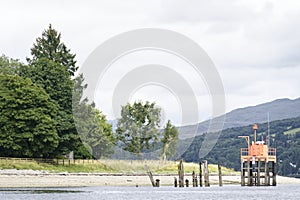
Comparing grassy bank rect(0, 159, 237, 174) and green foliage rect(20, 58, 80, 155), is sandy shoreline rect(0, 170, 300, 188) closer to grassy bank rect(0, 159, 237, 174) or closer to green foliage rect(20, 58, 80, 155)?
grassy bank rect(0, 159, 237, 174)

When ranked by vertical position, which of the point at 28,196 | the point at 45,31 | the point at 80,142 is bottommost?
the point at 28,196

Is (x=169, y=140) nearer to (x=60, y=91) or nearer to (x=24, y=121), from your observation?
(x=60, y=91)

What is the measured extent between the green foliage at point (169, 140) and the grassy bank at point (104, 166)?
310 cm

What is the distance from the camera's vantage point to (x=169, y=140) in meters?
119

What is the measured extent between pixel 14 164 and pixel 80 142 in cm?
1650

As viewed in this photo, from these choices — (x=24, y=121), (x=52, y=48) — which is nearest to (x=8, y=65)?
(x=52, y=48)

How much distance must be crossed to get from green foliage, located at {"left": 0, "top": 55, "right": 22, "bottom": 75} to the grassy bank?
1894cm

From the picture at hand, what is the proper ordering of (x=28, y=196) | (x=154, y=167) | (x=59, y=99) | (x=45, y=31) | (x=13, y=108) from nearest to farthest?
(x=28, y=196) < (x=13, y=108) < (x=59, y=99) < (x=154, y=167) < (x=45, y=31)

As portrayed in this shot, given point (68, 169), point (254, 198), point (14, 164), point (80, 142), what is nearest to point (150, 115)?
point (80, 142)

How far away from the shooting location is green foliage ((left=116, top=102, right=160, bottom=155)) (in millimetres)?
114812

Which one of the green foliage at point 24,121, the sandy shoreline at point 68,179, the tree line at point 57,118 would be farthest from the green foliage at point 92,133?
the sandy shoreline at point 68,179

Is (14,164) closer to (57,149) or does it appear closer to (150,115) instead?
(57,149)

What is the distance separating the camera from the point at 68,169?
94500 mm

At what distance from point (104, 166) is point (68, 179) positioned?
15.7 meters
